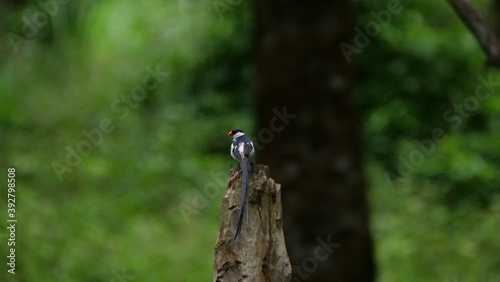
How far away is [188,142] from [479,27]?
296 inches

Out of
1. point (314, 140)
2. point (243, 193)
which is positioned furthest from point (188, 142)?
point (243, 193)

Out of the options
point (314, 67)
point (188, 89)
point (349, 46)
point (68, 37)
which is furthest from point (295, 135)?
point (188, 89)

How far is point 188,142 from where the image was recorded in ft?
36.4

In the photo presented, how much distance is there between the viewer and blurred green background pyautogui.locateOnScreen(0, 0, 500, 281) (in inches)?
296

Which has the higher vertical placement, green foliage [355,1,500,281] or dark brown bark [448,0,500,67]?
green foliage [355,1,500,281]

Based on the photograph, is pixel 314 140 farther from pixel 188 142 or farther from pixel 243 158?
pixel 188 142

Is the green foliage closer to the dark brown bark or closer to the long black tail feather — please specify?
the dark brown bark

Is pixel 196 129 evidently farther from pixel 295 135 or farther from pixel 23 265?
pixel 295 135

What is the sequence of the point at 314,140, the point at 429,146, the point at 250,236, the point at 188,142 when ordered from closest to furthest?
1. the point at 250,236
2. the point at 314,140
3. the point at 429,146
4. the point at 188,142

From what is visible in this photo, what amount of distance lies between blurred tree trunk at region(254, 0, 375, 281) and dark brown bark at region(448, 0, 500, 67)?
1431 millimetres

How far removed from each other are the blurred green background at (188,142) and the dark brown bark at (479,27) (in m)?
2.45

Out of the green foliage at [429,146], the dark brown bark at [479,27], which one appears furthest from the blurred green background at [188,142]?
the dark brown bark at [479,27]

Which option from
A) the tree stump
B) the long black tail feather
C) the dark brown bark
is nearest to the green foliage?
the dark brown bark

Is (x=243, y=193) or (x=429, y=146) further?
(x=429, y=146)
